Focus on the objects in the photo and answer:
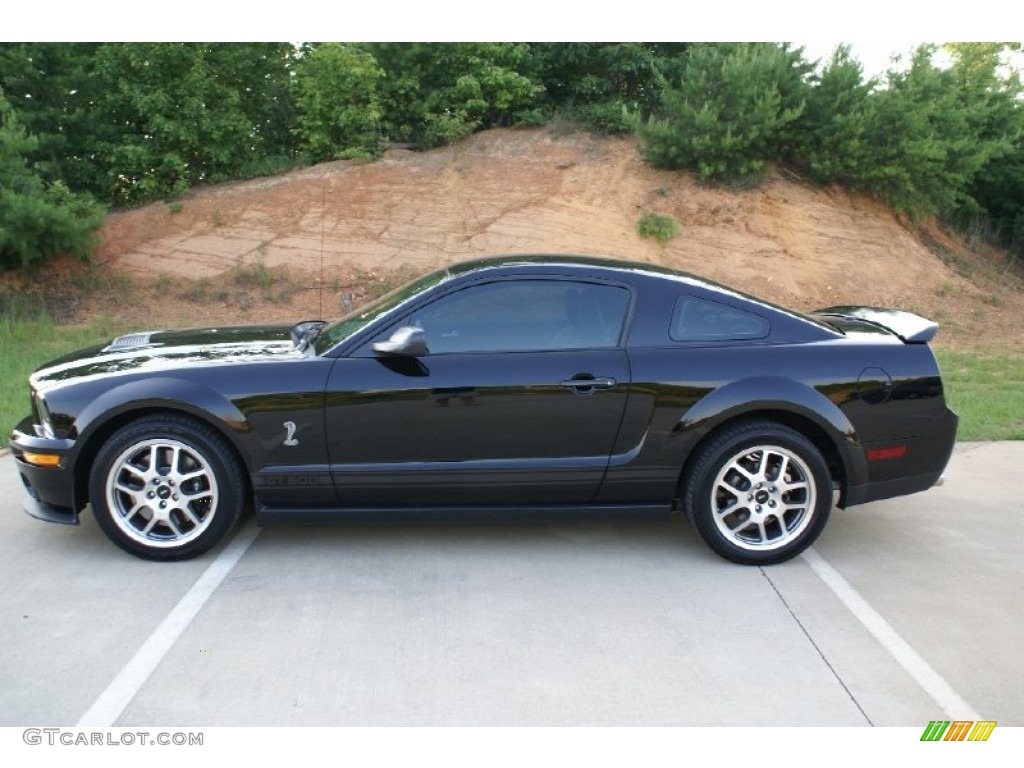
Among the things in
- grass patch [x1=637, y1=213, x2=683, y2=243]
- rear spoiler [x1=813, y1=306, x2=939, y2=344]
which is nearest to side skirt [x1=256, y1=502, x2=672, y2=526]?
rear spoiler [x1=813, y1=306, x2=939, y2=344]

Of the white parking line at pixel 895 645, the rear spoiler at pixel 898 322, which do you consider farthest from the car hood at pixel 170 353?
the rear spoiler at pixel 898 322

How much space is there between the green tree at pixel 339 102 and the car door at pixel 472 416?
419 inches

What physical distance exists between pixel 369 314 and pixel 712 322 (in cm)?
175

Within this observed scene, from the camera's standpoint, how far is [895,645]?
377cm

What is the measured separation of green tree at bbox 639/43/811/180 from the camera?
13.1m

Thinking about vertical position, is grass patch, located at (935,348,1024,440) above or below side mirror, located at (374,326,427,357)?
below

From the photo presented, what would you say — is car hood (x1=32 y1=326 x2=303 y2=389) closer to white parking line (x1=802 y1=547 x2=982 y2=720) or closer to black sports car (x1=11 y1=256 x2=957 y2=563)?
black sports car (x1=11 y1=256 x2=957 y2=563)

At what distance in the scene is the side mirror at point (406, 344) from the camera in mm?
4293

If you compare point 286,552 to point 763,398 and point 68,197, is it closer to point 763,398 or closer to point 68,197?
point 763,398

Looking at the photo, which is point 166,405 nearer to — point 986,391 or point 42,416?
point 42,416

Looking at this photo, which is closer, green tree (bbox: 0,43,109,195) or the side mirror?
the side mirror

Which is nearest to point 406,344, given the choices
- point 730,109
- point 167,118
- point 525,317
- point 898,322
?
point 525,317

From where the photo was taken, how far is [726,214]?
13602mm

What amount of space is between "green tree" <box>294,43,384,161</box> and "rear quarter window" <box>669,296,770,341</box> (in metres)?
10.7
